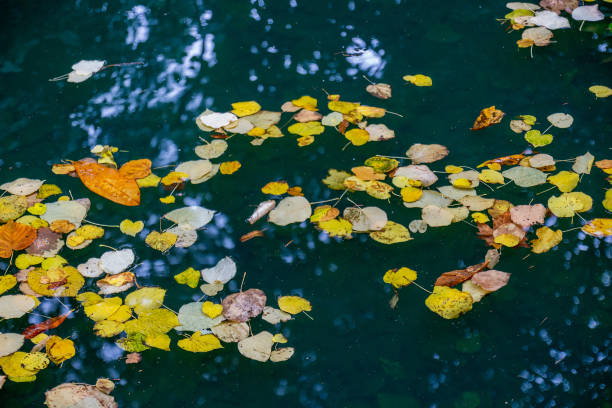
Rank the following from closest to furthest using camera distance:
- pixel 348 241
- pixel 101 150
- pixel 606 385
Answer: pixel 606 385, pixel 348 241, pixel 101 150

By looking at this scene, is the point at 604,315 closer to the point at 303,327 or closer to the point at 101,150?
the point at 303,327

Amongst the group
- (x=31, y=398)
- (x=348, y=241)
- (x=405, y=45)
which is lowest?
(x=31, y=398)

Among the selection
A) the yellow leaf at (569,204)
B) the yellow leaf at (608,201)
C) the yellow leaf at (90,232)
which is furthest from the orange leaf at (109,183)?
the yellow leaf at (608,201)

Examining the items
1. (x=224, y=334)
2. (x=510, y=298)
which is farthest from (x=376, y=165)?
(x=224, y=334)

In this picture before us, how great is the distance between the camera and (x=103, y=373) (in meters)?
1.43

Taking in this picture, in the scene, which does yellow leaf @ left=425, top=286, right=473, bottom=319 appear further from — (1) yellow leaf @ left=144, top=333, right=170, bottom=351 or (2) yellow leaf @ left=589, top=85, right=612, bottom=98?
(2) yellow leaf @ left=589, top=85, right=612, bottom=98

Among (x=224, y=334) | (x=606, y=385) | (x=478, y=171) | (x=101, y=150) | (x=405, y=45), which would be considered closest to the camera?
(x=606, y=385)

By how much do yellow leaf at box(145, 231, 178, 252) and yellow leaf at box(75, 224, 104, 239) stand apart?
173 mm

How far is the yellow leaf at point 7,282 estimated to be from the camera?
1.62 m

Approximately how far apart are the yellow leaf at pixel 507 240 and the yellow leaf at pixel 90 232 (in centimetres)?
133

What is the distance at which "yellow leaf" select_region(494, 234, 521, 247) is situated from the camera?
165 centimetres

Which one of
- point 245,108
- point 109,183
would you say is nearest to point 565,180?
Answer: point 245,108

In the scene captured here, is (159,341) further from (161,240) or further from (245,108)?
(245,108)

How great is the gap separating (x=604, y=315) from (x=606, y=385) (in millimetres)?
220
